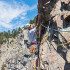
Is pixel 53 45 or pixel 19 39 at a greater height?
pixel 19 39

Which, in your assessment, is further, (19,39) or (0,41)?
(0,41)

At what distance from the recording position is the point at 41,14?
7.02 meters

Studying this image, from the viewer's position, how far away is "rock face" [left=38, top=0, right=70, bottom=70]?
16.2 feet

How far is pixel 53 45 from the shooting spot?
19.4 ft

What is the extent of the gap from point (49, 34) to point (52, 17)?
1.15 m

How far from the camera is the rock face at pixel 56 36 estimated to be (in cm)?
493

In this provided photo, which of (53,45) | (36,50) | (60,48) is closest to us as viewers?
(60,48)

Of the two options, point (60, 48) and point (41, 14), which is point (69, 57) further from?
point (41, 14)

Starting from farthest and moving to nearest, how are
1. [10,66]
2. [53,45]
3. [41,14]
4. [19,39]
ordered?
[19,39] → [10,66] → [41,14] → [53,45]

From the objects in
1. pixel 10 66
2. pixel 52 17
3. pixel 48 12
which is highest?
pixel 48 12

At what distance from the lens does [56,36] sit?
18.7 feet

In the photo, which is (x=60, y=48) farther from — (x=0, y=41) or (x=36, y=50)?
(x=0, y=41)

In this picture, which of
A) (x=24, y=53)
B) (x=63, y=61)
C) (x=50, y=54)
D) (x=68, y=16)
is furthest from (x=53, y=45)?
(x=24, y=53)

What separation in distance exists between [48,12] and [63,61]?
3.48 m
